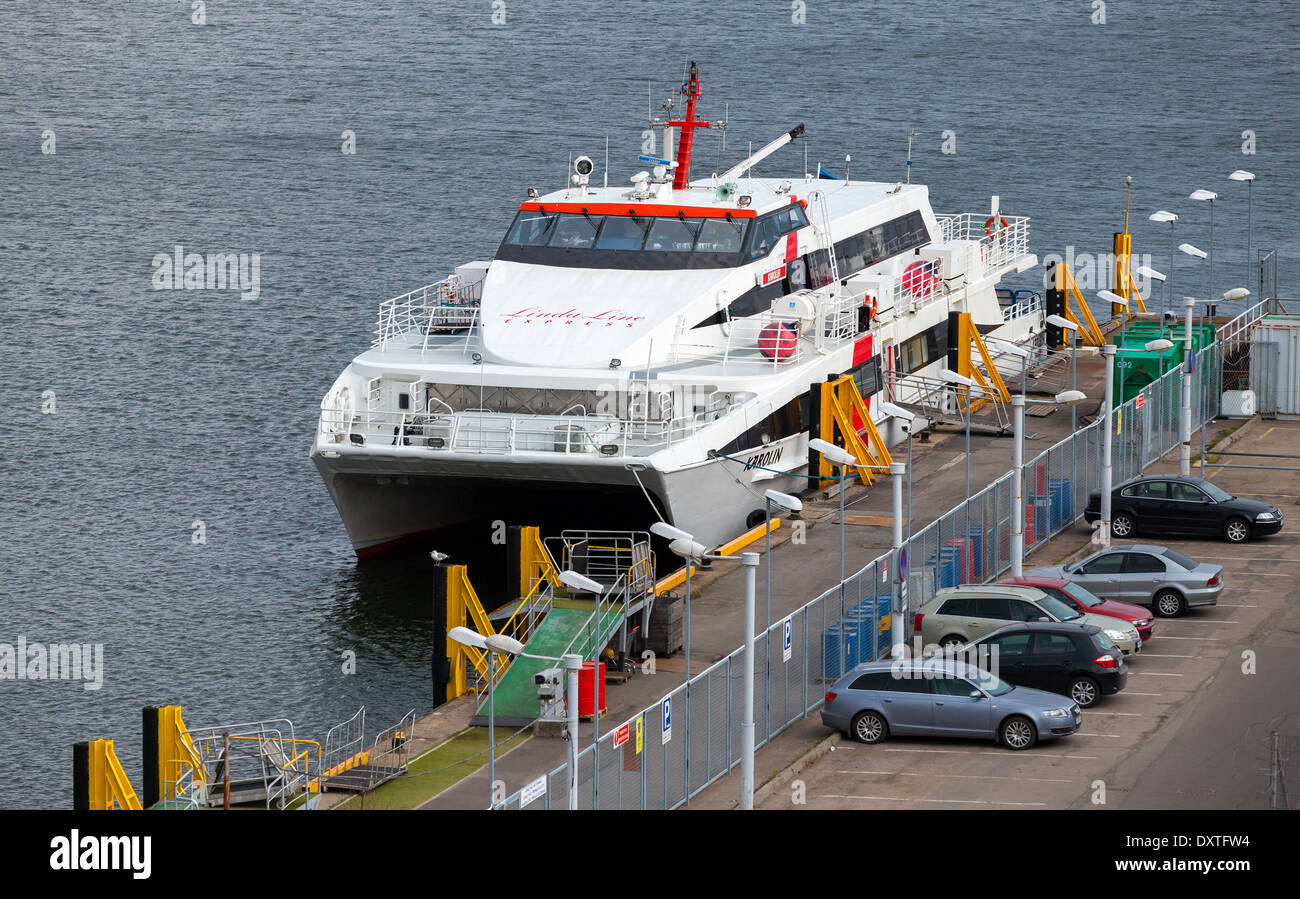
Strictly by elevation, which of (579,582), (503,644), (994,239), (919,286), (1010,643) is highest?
(994,239)

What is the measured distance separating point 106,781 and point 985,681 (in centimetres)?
1253

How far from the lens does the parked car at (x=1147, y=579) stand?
38.9m

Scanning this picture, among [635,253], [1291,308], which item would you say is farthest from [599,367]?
[1291,308]

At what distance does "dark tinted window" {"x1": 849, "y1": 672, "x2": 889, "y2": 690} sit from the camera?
3206 cm

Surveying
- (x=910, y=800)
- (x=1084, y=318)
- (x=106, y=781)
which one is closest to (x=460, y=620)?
(x=106, y=781)

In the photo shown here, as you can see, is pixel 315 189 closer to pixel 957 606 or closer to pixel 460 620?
pixel 460 620

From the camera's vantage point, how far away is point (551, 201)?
47812 millimetres

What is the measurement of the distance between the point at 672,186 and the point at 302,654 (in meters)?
14.9

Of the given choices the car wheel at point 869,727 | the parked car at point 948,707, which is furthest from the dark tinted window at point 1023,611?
the car wheel at point 869,727

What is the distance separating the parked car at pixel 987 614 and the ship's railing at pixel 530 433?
7491 mm

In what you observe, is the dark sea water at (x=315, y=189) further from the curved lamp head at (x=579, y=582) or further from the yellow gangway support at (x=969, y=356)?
the yellow gangway support at (x=969, y=356)

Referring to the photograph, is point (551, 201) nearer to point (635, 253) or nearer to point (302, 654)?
point (635, 253)

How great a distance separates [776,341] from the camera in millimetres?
45219

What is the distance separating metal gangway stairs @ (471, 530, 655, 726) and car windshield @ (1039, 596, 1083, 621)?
21.0 ft
